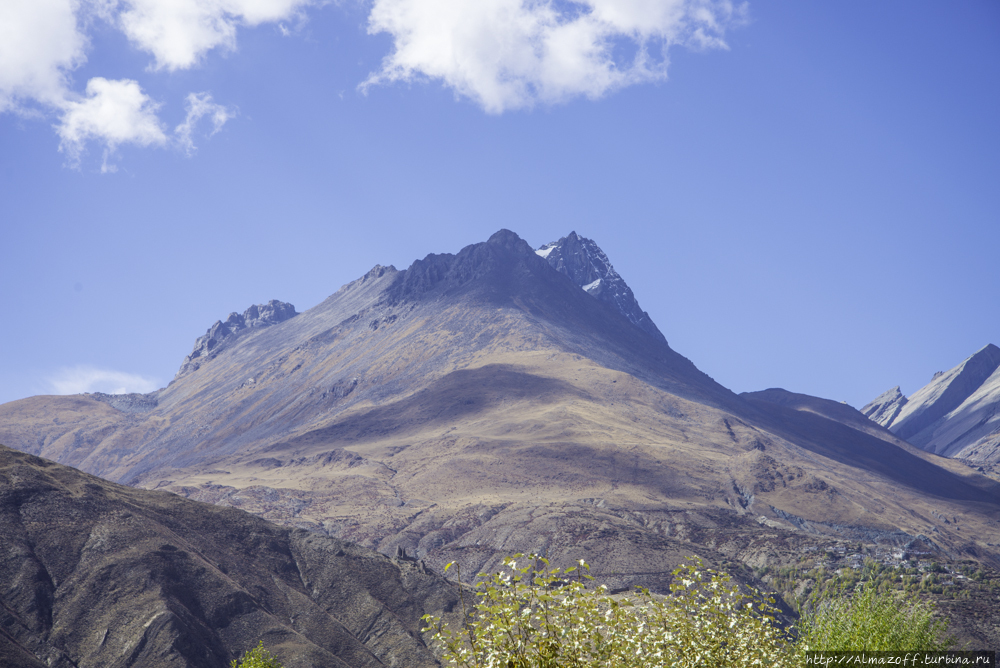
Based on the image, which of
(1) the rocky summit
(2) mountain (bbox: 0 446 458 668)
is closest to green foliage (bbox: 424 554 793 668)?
(2) mountain (bbox: 0 446 458 668)

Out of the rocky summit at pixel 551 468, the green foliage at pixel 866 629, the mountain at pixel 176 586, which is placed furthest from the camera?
the rocky summit at pixel 551 468

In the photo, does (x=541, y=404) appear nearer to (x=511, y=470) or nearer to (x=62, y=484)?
(x=511, y=470)

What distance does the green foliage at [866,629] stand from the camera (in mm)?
14891

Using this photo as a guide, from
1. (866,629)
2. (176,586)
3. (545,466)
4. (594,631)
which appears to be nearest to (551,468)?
(545,466)

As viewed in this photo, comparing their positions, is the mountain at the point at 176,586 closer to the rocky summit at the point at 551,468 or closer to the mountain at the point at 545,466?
the rocky summit at the point at 551,468

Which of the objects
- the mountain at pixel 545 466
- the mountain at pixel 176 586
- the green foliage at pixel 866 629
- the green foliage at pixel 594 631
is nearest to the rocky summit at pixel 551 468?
the mountain at pixel 545 466

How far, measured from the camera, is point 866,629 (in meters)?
14.9

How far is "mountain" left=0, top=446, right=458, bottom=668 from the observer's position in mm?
42562

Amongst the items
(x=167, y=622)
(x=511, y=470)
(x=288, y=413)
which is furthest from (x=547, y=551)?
(x=288, y=413)

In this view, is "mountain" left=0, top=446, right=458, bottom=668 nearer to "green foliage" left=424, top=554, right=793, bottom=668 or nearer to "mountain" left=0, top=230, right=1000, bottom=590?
"green foliage" left=424, top=554, right=793, bottom=668

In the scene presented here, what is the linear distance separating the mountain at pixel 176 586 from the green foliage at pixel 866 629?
110ft

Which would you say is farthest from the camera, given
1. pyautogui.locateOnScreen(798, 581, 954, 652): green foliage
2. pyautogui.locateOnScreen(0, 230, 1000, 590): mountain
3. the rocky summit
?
pyautogui.locateOnScreen(0, 230, 1000, 590): mountain

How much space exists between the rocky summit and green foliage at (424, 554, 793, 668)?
5539 cm

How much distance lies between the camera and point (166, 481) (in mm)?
143375
